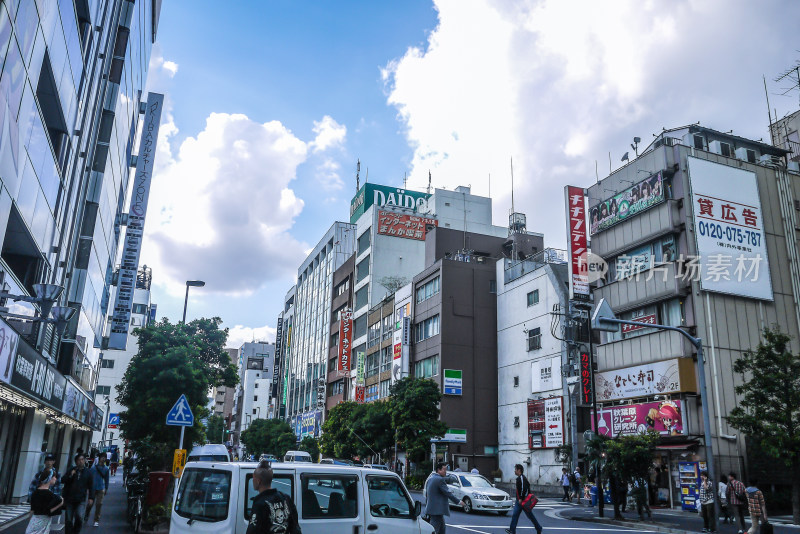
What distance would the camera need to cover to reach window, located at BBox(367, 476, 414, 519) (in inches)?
346

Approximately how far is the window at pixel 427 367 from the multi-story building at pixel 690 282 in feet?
54.4

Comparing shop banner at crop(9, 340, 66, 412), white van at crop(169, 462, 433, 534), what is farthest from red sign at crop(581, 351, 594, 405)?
white van at crop(169, 462, 433, 534)

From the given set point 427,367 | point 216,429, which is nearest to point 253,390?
point 216,429

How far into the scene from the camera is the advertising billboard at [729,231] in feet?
102

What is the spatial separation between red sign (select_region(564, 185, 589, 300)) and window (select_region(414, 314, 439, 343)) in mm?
15757

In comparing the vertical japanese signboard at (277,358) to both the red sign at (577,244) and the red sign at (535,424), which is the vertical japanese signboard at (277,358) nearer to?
the red sign at (535,424)

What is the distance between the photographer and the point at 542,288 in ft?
141

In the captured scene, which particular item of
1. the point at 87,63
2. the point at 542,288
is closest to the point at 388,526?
the point at 87,63

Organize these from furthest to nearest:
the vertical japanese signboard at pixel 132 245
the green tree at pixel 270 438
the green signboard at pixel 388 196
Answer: the green tree at pixel 270 438, the green signboard at pixel 388 196, the vertical japanese signboard at pixel 132 245

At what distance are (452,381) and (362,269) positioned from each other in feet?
91.3

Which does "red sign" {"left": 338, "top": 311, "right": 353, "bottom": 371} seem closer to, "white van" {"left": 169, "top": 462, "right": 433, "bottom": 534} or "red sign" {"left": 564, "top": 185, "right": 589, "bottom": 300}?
"red sign" {"left": 564, "top": 185, "right": 589, "bottom": 300}

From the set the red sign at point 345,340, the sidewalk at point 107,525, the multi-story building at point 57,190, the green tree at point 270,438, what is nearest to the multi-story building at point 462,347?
the red sign at point 345,340

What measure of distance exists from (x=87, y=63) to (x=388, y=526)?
20.3 m

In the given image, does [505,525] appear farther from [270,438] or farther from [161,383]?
[270,438]
